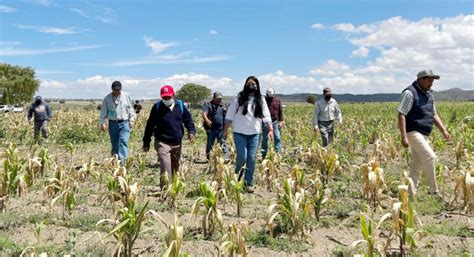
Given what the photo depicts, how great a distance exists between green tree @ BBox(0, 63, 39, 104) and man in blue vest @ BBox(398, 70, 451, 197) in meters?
57.5

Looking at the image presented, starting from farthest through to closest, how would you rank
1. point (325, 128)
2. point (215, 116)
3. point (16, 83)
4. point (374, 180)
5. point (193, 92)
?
point (193, 92) < point (16, 83) < point (215, 116) < point (325, 128) < point (374, 180)

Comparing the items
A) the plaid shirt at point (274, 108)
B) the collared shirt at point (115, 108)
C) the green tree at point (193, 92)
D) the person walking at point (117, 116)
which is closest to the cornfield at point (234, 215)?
the person walking at point (117, 116)

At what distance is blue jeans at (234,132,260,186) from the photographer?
6.20 m

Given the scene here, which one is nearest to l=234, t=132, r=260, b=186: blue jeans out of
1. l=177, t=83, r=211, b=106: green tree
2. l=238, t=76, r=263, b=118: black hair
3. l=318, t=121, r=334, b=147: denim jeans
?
l=238, t=76, r=263, b=118: black hair

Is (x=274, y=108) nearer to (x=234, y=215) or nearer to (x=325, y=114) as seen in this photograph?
(x=325, y=114)

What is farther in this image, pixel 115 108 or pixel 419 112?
pixel 115 108

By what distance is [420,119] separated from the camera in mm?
5637

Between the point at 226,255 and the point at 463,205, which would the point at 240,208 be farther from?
the point at 463,205

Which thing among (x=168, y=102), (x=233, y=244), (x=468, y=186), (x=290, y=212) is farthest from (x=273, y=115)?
(x=233, y=244)

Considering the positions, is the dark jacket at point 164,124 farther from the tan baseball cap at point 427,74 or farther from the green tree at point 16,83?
the green tree at point 16,83

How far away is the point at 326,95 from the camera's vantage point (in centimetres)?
843

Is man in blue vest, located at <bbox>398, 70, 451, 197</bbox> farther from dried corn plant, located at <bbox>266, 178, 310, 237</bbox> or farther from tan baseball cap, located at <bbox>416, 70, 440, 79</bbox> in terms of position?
dried corn plant, located at <bbox>266, 178, 310, 237</bbox>

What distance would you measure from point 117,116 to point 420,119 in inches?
199

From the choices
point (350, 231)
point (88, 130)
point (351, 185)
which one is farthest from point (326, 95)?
point (88, 130)
